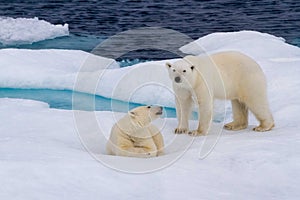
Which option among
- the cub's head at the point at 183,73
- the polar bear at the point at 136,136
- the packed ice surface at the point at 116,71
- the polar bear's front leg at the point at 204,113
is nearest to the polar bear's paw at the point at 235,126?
the polar bear's front leg at the point at 204,113

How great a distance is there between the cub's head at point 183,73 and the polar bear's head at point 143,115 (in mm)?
377

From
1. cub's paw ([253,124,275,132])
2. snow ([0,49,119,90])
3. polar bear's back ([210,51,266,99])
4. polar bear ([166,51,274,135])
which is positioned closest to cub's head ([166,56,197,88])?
polar bear ([166,51,274,135])

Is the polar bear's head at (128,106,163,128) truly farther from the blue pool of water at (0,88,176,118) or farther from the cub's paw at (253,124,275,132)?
the blue pool of water at (0,88,176,118)

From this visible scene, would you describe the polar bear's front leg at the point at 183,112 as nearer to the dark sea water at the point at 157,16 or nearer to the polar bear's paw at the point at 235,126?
the polar bear's paw at the point at 235,126

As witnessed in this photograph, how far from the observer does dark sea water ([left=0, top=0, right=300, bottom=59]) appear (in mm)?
15648

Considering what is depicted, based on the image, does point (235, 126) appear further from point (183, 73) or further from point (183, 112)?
point (183, 73)

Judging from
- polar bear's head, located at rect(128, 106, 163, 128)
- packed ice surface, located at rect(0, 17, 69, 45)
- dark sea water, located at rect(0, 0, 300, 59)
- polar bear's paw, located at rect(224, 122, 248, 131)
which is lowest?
dark sea water, located at rect(0, 0, 300, 59)

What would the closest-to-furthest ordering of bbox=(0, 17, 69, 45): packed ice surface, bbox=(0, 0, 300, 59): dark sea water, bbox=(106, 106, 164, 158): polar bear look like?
bbox=(106, 106, 164, 158): polar bear, bbox=(0, 17, 69, 45): packed ice surface, bbox=(0, 0, 300, 59): dark sea water

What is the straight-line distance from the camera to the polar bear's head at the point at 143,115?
169 inches

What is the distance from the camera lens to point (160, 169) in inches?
150

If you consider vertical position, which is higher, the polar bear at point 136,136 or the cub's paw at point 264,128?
the polar bear at point 136,136

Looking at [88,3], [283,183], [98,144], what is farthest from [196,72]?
[88,3]

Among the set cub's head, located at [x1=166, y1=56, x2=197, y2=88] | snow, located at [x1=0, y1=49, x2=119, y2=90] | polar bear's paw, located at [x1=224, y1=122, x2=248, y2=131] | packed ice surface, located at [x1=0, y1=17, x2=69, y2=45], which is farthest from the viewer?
packed ice surface, located at [x1=0, y1=17, x2=69, y2=45]

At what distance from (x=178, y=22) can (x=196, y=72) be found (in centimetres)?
1324
